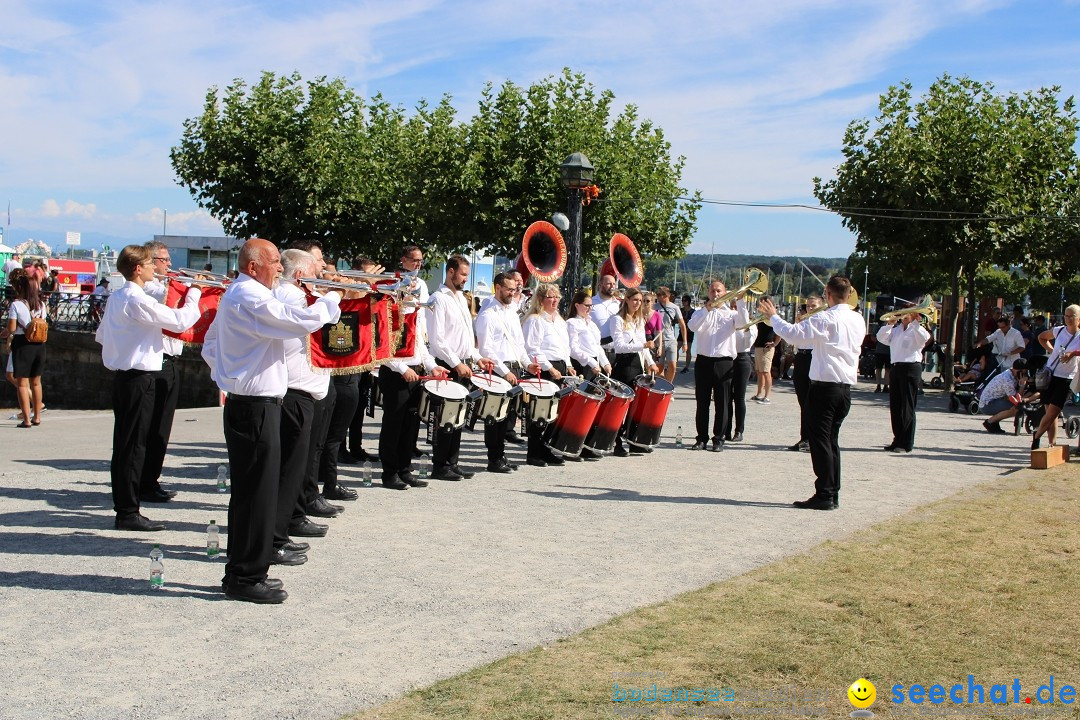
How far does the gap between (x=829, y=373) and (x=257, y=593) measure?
208 inches

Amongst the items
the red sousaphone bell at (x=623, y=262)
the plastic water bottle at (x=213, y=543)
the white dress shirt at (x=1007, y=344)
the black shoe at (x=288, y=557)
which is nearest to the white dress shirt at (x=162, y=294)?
the plastic water bottle at (x=213, y=543)

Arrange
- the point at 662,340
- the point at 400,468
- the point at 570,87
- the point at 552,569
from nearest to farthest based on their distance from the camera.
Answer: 1. the point at 552,569
2. the point at 400,468
3. the point at 662,340
4. the point at 570,87

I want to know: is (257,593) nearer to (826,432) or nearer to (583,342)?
(826,432)

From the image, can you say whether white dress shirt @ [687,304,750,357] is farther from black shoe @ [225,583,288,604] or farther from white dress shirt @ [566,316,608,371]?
black shoe @ [225,583,288,604]

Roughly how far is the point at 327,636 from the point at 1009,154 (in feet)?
66.5

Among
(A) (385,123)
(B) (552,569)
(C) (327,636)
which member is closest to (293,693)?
(C) (327,636)

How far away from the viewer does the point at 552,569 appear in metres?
6.64

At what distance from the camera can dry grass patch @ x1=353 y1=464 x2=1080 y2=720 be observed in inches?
181

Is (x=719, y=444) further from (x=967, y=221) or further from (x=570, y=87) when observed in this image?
(x=570, y=87)

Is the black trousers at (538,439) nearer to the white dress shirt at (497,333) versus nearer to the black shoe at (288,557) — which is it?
the white dress shirt at (497,333)

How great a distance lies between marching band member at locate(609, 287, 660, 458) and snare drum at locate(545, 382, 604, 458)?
1.07 meters

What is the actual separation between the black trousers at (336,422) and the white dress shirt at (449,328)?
1.18 metres

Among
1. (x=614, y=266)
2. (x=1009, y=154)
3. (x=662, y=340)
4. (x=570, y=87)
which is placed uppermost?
(x=570, y=87)

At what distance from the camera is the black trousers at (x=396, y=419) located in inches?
363
